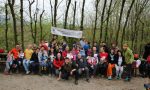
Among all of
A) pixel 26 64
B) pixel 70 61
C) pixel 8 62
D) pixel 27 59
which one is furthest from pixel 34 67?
pixel 70 61

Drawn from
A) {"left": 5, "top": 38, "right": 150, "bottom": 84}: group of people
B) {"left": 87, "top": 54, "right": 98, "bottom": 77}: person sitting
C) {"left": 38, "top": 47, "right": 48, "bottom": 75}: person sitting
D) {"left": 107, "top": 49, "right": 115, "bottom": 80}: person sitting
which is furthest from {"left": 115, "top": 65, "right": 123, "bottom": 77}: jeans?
{"left": 38, "top": 47, "right": 48, "bottom": 75}: person sitting

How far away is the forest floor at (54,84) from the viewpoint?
12696 mm

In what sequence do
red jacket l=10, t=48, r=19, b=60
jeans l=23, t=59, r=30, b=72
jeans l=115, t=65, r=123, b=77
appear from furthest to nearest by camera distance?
jeans l=115, t=65, r=123, b=77, red jacket l=10, t=48, r=19, b=60, jeans l=23, t=59, r=30, b=72

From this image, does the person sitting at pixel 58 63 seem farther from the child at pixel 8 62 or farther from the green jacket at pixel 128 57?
the green jacket at pixel 128 57

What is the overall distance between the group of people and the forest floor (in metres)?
0.39

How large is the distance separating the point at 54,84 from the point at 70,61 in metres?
1.47

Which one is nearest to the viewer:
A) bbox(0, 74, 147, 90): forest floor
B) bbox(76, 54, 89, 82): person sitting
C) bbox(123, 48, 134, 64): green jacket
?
bbox(0, 74, 147, 90): forest floor

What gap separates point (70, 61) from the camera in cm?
1413

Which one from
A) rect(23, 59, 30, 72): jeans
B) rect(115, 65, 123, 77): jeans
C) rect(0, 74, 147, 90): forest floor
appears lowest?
rect(0, 74, 147, 90): forest floor

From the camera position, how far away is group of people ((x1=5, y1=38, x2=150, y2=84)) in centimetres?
1418

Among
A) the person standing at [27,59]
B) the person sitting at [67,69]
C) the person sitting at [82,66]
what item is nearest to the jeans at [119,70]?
the person sitting at [82,66]

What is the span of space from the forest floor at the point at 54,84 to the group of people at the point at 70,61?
15.5 inches

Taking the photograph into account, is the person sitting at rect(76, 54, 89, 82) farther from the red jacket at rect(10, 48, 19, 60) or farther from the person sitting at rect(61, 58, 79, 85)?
the red jacket at rect(10, 48, 19, 60)

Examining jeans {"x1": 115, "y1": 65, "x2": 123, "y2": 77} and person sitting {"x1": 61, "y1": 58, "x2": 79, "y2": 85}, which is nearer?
person sitting {"x1": 61, "y1": 58, "x2": 79, "y2": 85}
